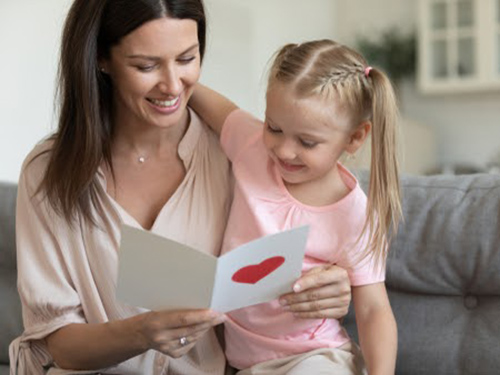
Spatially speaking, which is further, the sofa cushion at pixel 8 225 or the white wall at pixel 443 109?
the white wall at pixel 443 109

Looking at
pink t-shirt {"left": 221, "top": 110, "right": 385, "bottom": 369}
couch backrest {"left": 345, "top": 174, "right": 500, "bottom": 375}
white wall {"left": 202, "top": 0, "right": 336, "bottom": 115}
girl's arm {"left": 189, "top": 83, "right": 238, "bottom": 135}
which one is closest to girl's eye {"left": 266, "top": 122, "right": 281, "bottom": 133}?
pink t-shirt {"left": 221, "top": 110, "right": 385, "bottom": 369}

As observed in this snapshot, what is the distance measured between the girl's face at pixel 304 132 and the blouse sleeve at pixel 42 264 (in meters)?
0.49

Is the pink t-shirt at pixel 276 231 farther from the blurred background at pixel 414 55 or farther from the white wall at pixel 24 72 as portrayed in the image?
the blurred background at pixel 414 55

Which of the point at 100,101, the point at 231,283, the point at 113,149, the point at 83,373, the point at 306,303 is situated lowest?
the point at 83,373

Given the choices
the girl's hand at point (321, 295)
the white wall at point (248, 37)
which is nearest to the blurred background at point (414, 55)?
the white wall at point (248, 37)

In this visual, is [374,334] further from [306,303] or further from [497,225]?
[497,225]

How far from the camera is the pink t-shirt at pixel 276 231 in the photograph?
1.49 metres

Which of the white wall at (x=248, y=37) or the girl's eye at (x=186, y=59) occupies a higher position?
the girl's eye at (x=186, y=59)

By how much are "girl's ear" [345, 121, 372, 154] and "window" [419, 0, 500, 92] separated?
3.85m

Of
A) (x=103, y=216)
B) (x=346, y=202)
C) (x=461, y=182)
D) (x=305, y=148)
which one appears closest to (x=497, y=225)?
(x=461, y=182)

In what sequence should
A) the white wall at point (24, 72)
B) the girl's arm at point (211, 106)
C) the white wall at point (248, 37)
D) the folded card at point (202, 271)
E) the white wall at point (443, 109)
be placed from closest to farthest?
1. the folded card at point (202, 271)
2. the girl's arm at point (211, 106)
3. the white wall at point (24, 72)
4. the white wall at point (248, 37)
5. the white wall at point (443, 109)

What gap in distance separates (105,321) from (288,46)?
0.67 meters

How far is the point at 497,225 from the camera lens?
170 centimetres

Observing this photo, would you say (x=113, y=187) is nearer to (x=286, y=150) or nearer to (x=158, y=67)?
(x=158, y=67)
